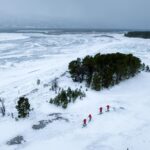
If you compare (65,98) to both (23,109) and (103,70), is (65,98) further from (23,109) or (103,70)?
(103,70)

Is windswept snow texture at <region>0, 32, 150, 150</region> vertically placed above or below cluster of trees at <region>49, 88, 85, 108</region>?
below

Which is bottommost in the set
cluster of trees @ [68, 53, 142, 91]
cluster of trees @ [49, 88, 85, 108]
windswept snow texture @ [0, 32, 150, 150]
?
windswept snow texture @ [0, 32, 150, 150]

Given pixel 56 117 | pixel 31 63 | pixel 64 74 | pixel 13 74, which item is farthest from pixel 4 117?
pixel 31 63

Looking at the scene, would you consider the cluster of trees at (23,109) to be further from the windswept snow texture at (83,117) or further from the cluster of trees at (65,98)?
the cluster of trees at (65,98)

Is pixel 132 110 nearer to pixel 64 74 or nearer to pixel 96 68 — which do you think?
pixel 96 68

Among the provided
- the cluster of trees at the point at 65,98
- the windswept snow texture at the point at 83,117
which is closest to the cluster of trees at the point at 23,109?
the windswept snow texture at the point at 83,117

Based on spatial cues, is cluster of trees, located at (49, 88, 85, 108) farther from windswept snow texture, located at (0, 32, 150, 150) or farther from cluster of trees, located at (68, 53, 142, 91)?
cluster of trees, located at (68, 53, 142, 91)

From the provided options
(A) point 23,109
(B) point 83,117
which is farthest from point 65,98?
(A) point 23,109

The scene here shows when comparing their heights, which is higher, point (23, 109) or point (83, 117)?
point (23, 109)

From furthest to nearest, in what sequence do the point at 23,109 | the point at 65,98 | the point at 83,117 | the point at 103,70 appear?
the point at 103,70, the point at 65,98, the point at 83,117, the point at 23,109

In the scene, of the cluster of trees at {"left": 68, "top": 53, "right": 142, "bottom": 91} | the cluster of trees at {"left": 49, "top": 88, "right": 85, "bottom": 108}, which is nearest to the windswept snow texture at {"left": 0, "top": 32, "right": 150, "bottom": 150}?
the cluster of trees at {"left": 49, "top": 88, "right": 85, "bottom": 108}
